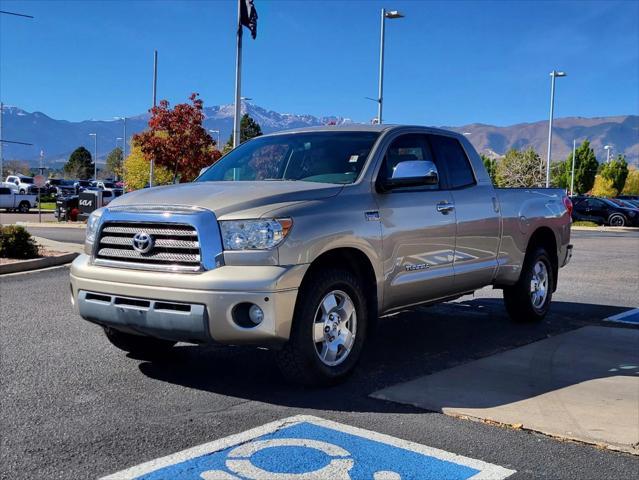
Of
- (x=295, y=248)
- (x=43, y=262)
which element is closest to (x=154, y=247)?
(x=295, y=248)

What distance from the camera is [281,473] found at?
363cm

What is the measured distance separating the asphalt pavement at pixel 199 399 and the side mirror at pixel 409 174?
60.0 inches

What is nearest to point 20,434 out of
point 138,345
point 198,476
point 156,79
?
point 198,476

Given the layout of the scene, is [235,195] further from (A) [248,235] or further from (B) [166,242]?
(B) [166,242]

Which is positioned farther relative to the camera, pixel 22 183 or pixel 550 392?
pixel 22 183

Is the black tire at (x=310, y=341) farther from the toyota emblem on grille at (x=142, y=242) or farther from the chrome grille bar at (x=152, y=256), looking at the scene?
the toyota emblem on grille at (x=142, y=242)

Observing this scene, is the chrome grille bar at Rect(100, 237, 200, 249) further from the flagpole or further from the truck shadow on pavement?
the flagpole

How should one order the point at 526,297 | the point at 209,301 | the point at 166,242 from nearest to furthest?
1. the point at 209,301
2. the point at 166,242
3. the point at 526,297

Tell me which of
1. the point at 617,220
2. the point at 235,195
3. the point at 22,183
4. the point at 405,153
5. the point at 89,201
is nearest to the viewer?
the point at 235,195

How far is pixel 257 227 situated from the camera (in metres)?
4.71

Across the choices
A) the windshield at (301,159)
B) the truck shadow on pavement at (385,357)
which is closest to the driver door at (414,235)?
the windshield at (301,159)

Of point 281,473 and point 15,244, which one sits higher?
point 15,244

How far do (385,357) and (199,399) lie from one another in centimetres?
194

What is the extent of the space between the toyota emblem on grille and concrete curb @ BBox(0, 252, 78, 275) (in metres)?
8.09
